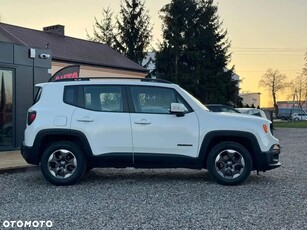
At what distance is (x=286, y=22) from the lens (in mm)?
21016

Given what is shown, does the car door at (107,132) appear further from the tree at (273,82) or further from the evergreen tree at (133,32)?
the tree at (273,82)

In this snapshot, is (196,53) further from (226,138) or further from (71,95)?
(71,95)

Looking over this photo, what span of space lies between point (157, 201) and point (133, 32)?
34.9 metres

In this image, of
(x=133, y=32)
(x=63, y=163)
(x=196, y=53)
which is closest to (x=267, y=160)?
(x=63, y=163)

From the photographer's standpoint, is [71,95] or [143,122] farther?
[71,95]

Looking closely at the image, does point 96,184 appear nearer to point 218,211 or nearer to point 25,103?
point 218,211

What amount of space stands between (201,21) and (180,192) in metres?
29.2

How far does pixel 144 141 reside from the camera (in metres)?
7.12

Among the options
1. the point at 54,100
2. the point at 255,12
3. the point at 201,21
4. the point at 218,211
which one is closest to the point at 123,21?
the point at 201,21

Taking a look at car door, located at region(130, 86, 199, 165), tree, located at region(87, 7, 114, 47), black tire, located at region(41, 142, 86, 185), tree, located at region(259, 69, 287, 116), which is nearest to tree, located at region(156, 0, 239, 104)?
tree, located at region(87, 7, 114, 47)

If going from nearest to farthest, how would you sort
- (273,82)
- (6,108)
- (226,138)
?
(226,138) → (6,108) → (273,82)

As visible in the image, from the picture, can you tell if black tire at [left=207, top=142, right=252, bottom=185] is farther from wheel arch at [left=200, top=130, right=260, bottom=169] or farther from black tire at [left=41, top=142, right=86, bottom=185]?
black tire at [left=41, top=142, right=86, bottom=185]

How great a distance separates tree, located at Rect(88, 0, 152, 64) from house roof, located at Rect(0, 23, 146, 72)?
7922 mm

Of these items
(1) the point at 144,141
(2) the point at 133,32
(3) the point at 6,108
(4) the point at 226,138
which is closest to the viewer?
(1) the point at 144,141
